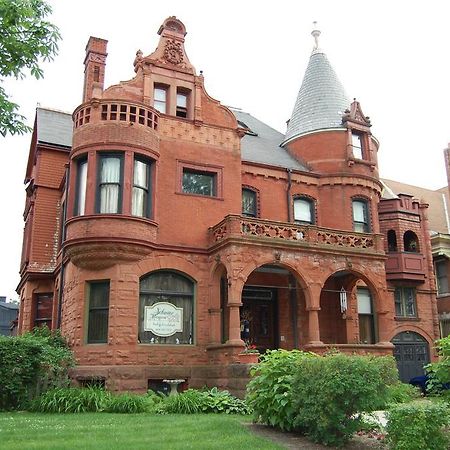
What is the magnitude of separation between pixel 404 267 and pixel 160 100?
13904 mm

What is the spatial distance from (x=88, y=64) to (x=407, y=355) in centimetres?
1951

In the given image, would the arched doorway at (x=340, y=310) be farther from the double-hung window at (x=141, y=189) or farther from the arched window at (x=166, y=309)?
the double-hung window at (x=141, y=189)

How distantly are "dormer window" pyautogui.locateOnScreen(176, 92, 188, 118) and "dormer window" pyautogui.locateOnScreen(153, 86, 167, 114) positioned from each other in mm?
580

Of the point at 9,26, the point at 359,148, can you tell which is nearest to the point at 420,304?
the point at 359,148

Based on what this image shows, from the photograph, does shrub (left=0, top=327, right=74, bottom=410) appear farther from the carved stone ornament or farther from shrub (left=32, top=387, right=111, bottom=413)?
the carved stone ornament

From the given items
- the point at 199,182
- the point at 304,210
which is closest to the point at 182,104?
the point at 199,182

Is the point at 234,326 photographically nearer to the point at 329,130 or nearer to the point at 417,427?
the point at 417,427

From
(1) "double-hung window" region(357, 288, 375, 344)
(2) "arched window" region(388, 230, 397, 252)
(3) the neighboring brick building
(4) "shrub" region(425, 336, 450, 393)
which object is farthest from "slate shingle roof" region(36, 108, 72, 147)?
(4) "shrub" region(425, 336, 450, 393)

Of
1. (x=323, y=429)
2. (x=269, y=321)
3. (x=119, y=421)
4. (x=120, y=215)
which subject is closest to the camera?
(x=323, y=429)

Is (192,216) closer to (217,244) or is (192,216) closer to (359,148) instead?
(217,244)

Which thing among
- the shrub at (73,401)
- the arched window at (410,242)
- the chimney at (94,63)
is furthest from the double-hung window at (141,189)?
the arched window at (410,242)

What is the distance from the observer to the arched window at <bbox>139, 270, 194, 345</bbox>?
18.4 meters

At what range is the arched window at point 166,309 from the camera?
18.4m

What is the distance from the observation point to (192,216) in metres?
20.0
